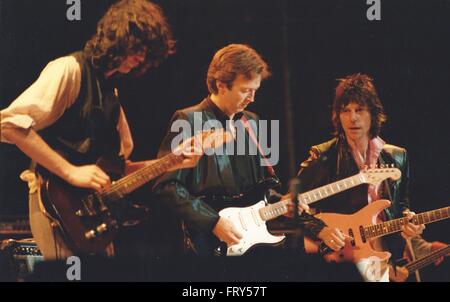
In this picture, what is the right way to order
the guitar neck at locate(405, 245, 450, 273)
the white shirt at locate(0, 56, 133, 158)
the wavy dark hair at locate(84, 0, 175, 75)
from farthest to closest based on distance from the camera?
the guitar neck at locate(405, 245, 450, 273), the wavy dark hair at locate(84, 0, 175, 75), the white shirt at locate(0, 56, 133, 158)

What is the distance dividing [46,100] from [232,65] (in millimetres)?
1211

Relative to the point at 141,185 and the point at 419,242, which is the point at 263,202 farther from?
the point at 419,242

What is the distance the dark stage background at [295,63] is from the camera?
15.1ft

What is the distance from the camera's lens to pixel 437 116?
4836mm

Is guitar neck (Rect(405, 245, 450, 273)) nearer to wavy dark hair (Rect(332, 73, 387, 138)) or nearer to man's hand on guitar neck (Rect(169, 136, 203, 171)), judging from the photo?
wavy dark hair (Rect(332, 73, 387, 138))

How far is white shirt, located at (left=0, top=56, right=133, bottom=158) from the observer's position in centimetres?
443

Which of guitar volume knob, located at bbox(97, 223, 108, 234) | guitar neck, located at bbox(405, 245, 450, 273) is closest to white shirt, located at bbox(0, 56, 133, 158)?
guitar volume knob, located at bbox(97, 223, 108, 234)

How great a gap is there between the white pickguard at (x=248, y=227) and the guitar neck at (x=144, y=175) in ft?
1.51

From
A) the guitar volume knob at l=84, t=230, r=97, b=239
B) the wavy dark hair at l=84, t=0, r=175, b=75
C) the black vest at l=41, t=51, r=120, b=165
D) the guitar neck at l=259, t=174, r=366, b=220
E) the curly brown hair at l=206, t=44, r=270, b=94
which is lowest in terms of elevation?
the guitar volume knob at l=84, t=230, r=97, b=239

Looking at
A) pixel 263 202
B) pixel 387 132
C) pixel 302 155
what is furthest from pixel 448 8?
pixel 263 202

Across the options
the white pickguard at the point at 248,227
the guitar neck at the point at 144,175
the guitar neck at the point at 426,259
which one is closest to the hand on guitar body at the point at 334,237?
the white pickguard at the point at 248,227

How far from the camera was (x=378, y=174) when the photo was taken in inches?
186

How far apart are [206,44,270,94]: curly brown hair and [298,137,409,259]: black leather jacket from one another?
692 millimetres

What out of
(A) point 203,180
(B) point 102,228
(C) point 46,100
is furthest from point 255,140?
(C) point 46,100
